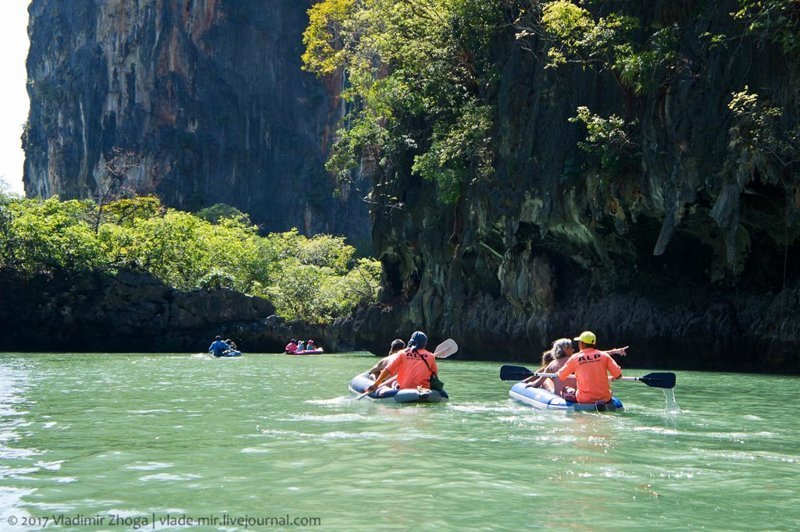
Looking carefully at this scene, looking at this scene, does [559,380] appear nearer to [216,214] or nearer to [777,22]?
[777,22]

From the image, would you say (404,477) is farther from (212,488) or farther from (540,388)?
(540,388)

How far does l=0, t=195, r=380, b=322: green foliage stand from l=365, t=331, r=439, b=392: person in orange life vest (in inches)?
1485

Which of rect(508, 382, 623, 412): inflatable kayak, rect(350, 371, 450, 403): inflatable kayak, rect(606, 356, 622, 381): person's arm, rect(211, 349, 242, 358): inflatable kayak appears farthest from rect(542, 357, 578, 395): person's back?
rect(211, 349, 242, 358): inflatable kayak

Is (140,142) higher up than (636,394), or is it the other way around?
(140,142)

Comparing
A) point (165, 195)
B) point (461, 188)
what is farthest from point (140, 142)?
point (461, 188)

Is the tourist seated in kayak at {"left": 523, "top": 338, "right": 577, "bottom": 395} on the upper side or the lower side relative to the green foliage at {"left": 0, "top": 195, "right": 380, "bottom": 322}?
lower

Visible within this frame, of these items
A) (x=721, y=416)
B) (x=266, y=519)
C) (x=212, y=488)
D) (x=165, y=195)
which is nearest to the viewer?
(x=266, y=519)

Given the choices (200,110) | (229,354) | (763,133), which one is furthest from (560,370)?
(200,110)

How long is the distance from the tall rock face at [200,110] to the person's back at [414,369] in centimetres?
7405

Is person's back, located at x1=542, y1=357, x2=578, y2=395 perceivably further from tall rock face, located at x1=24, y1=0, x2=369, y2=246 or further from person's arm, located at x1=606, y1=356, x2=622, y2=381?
tall rock face, located at x1=24, y1=0, x2=369, y2=246

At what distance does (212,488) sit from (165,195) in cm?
8582

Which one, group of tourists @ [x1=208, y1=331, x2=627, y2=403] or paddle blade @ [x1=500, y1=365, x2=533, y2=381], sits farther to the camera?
paddle blade @ [x1=500, y1=365, x2=533, y2=381]

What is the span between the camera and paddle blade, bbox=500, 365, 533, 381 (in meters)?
16.6

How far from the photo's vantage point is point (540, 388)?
15117 millimetres
